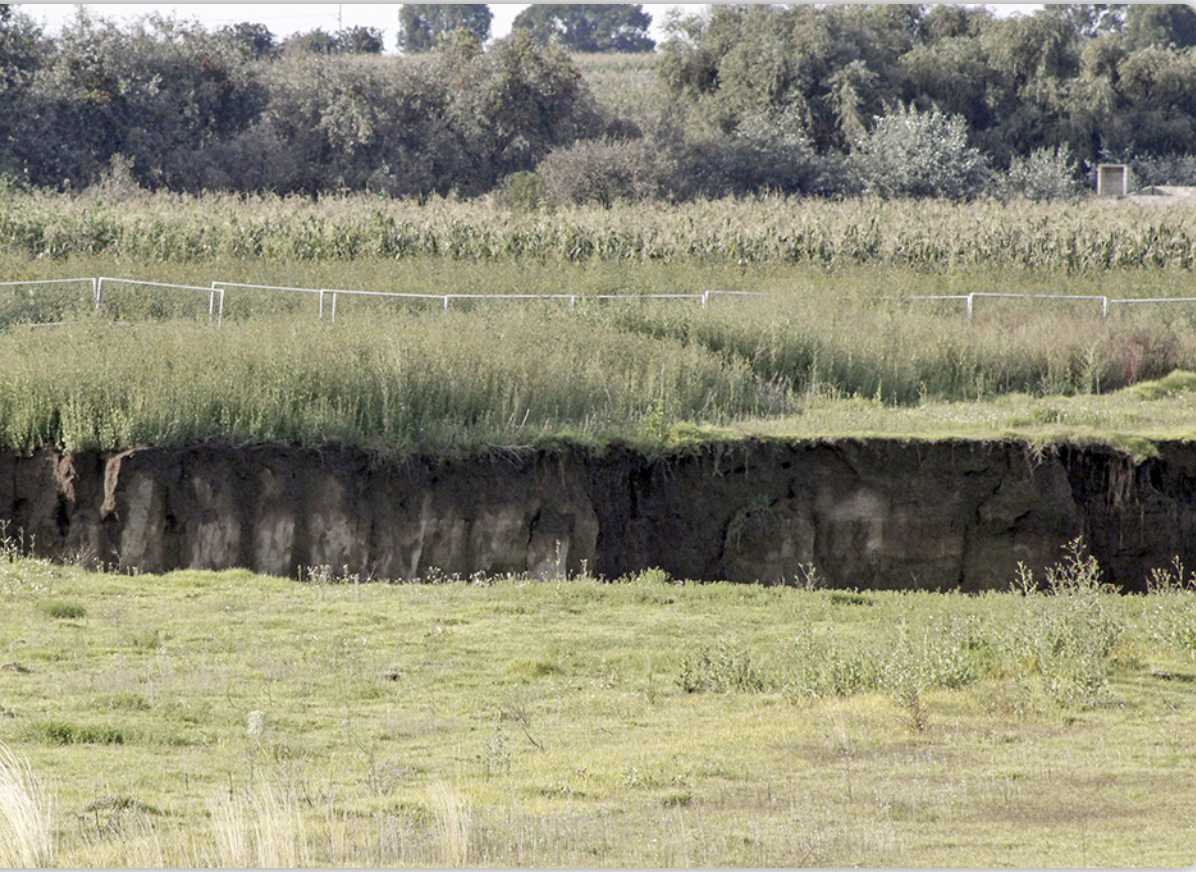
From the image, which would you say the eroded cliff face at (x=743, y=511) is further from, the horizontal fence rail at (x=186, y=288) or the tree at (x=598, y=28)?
the tree at (x=598, y=28)

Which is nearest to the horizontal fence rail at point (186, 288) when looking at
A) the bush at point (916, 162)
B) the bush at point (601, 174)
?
the bush at point (601, 174)

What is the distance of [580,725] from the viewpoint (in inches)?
336

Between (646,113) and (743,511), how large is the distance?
37.6 metres

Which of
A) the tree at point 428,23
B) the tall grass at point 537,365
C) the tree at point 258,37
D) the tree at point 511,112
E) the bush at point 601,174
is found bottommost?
the tall grass at point 537,365

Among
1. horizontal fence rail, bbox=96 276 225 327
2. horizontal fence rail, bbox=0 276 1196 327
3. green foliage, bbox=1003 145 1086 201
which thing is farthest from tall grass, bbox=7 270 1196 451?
green foliage, bbox=1003 145 1086 201

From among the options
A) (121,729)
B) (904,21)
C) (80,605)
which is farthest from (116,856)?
(904,21)

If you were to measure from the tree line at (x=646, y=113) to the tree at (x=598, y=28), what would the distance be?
3972 cm

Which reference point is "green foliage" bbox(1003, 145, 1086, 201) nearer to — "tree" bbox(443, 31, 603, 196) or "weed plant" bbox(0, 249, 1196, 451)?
"tree" bbox(443, 31, 603, 196)

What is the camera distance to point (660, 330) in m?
19.0

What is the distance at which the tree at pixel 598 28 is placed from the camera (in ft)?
296

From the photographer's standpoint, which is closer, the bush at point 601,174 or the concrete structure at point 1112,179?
the bush at point 601,174

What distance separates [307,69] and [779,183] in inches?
667

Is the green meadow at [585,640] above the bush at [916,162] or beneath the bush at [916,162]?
beneath

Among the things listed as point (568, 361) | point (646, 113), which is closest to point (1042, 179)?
point (646, 113)
